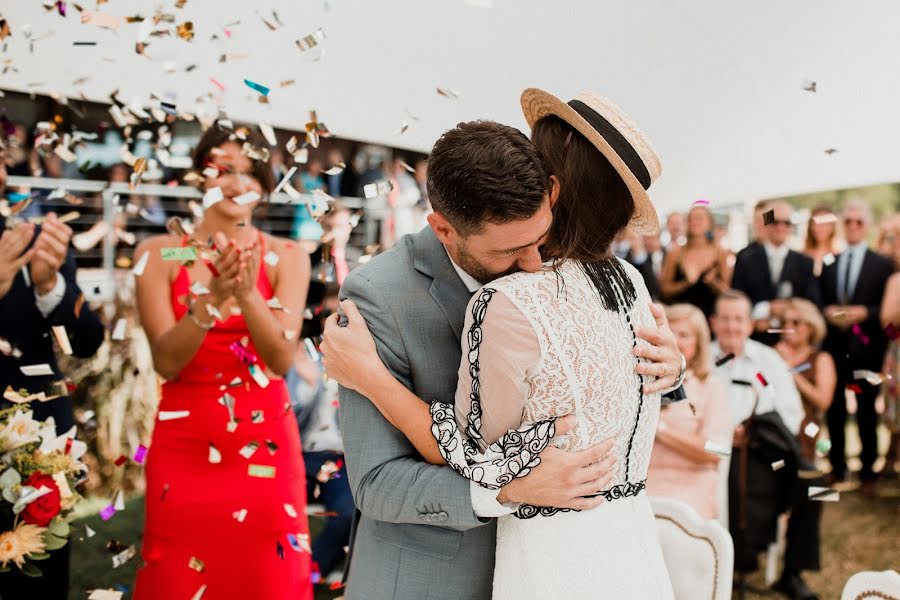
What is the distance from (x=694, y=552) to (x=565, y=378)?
0.97 meters

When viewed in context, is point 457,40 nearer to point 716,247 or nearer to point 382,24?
point 382,24

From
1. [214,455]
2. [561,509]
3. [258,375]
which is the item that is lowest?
[214,455]

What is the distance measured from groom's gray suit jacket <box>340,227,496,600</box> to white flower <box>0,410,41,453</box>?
114 centimetres

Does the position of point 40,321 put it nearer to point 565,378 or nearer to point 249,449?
point 249,449

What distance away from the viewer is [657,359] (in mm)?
1497

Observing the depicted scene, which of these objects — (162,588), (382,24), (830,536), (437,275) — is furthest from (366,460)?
(830,536)

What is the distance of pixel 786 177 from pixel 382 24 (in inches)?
98.2

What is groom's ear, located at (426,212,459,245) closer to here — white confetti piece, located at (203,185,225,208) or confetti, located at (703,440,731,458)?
white confetti piece, located at (203,185,225,208)

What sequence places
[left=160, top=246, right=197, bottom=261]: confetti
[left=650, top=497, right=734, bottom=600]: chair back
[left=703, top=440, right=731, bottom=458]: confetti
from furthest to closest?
[left=703, top=440, right=731, bottom=458]: confetti → [left=160, top=246, right=197, bottom=261]: confetti → [left=650, top=497, right=734, bottom=600]: chair back

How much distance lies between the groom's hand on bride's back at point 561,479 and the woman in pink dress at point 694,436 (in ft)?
7.27

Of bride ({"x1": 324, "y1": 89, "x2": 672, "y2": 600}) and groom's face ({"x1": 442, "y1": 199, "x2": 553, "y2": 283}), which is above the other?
groom's face ({"x1": 442, "y1": 199, "x2": 553, "y2": 283})

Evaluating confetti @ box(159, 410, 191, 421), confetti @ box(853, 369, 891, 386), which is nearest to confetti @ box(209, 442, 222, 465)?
confetti @ box(159, 410, 191, 421)

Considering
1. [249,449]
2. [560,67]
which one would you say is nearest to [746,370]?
[560,67]

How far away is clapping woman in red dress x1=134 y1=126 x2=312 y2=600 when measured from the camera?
2.51 meters
